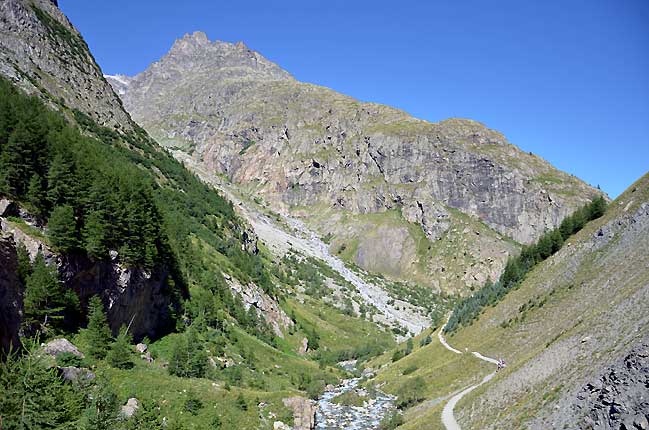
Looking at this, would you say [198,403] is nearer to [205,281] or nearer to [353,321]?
[205,281]

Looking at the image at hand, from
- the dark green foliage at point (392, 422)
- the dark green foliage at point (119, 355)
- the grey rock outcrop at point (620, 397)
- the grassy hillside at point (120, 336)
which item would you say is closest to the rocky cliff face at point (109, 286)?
the grassy hillside at point (120, 336)

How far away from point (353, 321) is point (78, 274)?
110 meters

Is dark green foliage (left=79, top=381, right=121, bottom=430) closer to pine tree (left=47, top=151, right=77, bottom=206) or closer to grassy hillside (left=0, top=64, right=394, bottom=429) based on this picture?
grassy hillside (left=0, top=64, right=394, bottom=429)

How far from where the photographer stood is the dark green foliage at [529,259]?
78750mm

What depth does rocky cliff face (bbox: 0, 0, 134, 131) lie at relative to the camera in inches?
4358

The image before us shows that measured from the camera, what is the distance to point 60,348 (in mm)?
35469

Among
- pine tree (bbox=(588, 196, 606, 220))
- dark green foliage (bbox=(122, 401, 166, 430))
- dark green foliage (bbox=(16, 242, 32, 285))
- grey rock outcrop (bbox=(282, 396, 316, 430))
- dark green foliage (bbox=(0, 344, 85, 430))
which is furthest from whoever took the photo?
pine tree (bbox=(588, 196, 606, 220))

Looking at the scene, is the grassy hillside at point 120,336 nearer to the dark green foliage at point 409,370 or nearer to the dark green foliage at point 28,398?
the dark green foliage at point 28,398

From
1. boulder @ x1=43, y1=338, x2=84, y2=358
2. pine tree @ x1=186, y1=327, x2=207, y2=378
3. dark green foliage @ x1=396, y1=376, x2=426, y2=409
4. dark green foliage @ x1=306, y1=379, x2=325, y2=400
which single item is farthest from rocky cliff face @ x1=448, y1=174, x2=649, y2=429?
boulder @ x1=43, y1=338, x2=84, y2=358

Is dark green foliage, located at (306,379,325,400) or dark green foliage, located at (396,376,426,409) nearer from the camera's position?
dark green foliage, located at (396,376,426,409)

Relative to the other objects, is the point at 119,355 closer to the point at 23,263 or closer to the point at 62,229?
the point at 23,263

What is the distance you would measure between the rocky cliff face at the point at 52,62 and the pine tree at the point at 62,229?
76470 millimetres

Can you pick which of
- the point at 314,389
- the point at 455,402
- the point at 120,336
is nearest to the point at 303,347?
the point at 314,389

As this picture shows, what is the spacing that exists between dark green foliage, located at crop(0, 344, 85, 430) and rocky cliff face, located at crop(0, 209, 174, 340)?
9.22 metres
